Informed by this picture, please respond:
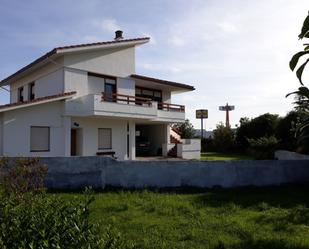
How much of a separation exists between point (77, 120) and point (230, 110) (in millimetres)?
47209

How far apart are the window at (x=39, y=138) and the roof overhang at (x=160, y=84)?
7.59 metres

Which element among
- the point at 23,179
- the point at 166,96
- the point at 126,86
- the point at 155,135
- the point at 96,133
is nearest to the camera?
the point at 23,179

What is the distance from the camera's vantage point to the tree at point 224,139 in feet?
145

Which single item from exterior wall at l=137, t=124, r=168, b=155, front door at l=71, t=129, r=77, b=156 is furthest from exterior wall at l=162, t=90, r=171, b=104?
front door at l=71, t=129, r=77, b=156

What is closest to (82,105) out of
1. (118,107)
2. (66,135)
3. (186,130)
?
(66,135)

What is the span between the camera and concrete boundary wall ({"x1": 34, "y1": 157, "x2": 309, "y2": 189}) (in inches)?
571

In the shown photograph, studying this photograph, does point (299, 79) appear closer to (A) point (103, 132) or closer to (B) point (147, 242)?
(B) point (147, 242)

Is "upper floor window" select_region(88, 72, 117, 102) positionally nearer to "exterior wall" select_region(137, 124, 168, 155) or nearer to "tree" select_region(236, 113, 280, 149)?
"exterior wall" select_region(137, 124, 168, 155)

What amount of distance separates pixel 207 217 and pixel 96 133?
16.9 meters

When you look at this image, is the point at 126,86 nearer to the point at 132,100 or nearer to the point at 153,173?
the point at 132,100

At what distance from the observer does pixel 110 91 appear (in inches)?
1075

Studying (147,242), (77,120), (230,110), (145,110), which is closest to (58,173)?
(147,242)

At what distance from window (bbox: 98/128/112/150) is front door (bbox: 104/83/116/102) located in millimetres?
2216

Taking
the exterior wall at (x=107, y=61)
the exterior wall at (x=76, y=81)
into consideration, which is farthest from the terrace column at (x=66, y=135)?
the exterior wall at (x=107, y=61)
